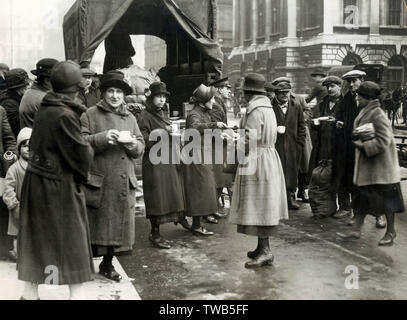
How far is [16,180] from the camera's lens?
18.0 ft

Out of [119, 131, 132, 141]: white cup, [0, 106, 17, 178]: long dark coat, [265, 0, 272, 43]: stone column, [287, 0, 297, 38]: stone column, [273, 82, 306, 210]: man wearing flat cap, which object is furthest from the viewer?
[265, 0, 272, 43]: stone column

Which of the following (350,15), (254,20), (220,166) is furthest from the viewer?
(254,20)

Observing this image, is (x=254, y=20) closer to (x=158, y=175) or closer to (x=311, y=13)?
(x=311, y=13)

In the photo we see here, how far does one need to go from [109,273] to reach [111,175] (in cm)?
96

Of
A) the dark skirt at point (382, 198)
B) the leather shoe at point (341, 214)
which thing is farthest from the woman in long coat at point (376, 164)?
the leather shoe at point (341, 214)

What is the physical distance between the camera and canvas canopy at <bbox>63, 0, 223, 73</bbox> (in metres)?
9.33

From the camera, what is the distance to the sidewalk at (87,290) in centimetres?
471

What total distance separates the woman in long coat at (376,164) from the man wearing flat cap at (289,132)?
1946 millimetres

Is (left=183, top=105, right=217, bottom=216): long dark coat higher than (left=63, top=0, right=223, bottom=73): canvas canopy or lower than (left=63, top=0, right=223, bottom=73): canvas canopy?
lower

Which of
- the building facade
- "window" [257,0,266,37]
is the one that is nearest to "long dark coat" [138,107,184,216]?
the building facade

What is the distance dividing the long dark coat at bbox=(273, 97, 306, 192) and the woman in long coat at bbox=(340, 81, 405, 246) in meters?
1.94

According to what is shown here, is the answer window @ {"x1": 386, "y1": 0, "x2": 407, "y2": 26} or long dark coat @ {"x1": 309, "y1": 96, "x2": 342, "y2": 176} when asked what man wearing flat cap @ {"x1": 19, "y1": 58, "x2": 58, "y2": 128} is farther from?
window @ {"x1": 386, "y1": 0, "x2": 407, "y2": 26}

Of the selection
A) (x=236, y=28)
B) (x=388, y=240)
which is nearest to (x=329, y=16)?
(x=236, y=28)
